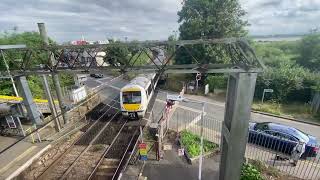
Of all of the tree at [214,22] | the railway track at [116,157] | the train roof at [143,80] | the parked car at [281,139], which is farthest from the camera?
the tree at [214,22]

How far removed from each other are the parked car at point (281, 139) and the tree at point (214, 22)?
1352cm

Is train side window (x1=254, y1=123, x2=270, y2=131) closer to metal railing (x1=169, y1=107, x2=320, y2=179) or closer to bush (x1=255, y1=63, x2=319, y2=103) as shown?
metal railing (x1=169, y1=107, x2=320, y2=179)

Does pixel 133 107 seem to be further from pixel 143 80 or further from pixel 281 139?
pixel 281 139

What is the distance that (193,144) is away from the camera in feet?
44.7

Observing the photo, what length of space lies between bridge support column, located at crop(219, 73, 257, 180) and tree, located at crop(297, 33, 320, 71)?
87.5 feet

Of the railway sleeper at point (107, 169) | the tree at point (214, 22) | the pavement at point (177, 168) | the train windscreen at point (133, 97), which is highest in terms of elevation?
the tree at point (214, 22)

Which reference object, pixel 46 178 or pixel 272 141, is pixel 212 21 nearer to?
pixel 272 141

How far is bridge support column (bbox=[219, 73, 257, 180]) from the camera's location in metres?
7.76

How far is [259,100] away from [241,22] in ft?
34.0

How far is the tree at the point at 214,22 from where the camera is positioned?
2608 cm

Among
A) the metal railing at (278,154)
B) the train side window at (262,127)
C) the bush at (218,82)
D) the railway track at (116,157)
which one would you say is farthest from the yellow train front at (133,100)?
the bush at (218,82)

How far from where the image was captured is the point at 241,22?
1068 inches

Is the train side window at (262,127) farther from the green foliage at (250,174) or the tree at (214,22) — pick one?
the tree at (214,22)

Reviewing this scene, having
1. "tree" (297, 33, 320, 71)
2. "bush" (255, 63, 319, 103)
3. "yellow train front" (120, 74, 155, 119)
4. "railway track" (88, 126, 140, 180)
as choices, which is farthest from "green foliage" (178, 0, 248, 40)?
"railway track" (88, 126, 140, 180)
